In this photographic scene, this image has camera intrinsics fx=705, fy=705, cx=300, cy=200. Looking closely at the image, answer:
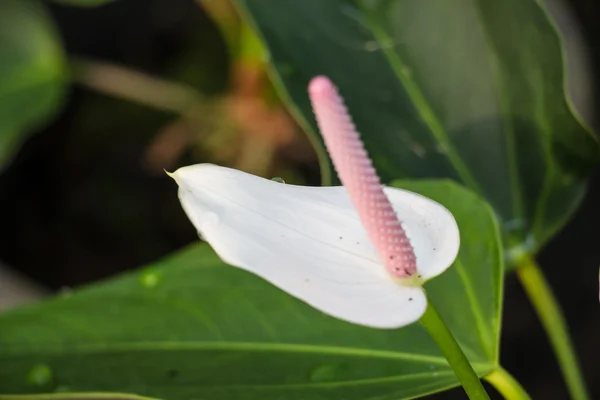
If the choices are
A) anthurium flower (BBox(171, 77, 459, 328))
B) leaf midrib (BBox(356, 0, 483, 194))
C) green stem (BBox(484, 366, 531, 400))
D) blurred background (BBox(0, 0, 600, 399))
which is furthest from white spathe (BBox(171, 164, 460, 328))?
blurred background (BBox(0, 0, 600, 399))

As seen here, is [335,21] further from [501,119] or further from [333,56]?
[501,119]

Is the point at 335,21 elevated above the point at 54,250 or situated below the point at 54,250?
above

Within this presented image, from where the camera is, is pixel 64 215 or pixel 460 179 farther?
pixel 64 215

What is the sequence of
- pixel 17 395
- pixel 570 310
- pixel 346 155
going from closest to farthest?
pixel 346 155 < pixel 17 395 < pixel 570 310

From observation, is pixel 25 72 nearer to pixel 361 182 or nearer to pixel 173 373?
pixel 173 373

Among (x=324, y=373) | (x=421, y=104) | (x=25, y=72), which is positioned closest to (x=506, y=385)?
(x=324, y=373)

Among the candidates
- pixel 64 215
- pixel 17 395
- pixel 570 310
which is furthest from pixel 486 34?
pixel 64 215

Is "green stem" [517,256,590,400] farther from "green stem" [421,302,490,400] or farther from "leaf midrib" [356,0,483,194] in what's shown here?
"green stem" [421,302,490,400]
